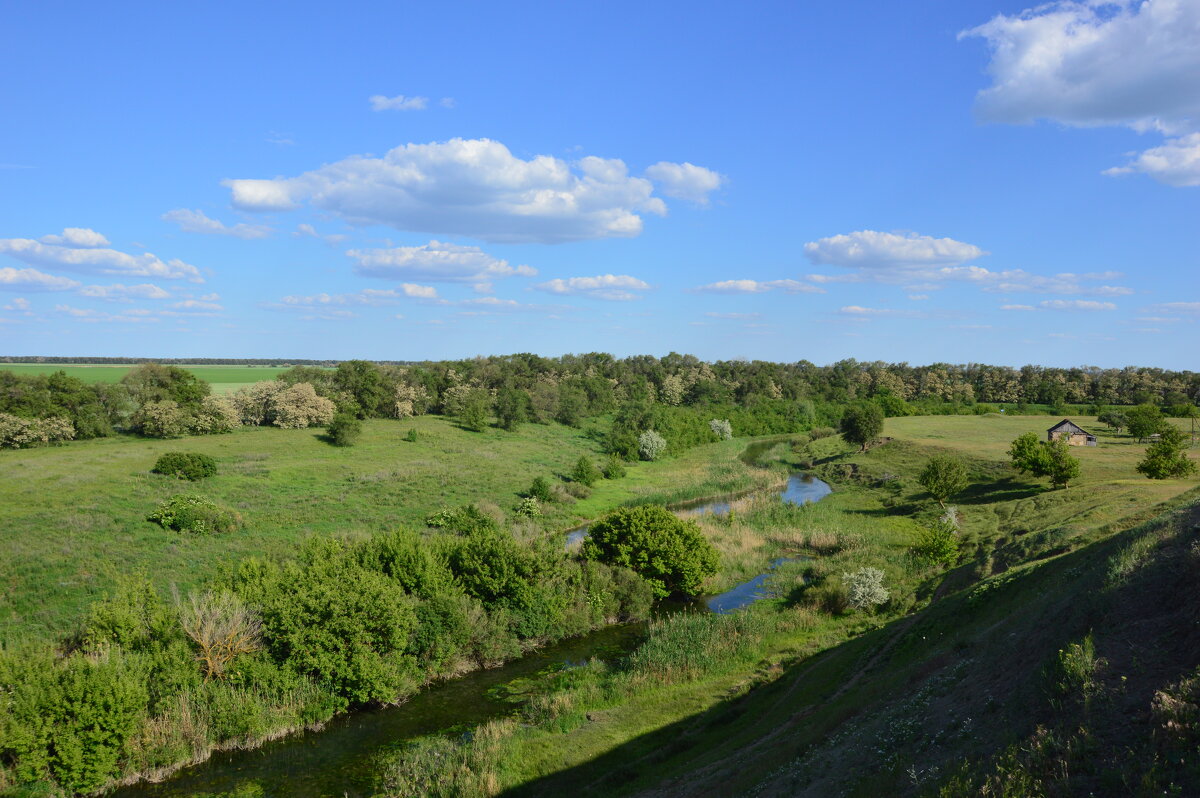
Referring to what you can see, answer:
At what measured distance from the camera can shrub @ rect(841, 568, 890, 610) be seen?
3553cm

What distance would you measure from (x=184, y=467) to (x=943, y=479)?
224ft

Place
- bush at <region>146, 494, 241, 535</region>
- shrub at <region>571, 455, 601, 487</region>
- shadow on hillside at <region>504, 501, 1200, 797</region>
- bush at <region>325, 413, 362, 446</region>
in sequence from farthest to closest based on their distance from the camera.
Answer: bush at <region>325, 413, 362, 446</region>
shrub at <region>571, 455, 601, 487</region>
bush at <region>146, 494, 241, 535</region>
shadow on hillside at <region>504, 501, 1200, 797</region>

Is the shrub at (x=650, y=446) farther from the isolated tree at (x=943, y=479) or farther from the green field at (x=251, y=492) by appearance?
the isolated tree at (x=943, y=479)

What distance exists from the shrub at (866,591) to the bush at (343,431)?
6456 cm

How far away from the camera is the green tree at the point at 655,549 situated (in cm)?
3850

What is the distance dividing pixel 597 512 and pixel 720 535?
51.7ft

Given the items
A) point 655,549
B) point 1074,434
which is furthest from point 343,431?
point 1074,434

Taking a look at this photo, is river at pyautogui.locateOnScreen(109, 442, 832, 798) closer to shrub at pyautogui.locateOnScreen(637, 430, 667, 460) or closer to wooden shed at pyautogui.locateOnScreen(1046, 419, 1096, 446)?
wooden shed at pyautogui.locateOnScreen(1046, 419, 1096, 446)

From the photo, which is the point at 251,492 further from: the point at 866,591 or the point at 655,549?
the point at 866,591

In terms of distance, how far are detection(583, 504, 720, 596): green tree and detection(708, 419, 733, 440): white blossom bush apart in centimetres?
8299

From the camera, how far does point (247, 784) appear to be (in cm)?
2142

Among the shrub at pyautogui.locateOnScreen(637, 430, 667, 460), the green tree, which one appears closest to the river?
the green tree

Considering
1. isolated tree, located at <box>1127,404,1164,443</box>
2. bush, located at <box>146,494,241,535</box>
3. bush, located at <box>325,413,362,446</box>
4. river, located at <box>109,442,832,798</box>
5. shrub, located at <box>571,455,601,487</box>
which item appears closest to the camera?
river, located at <box>109,442,832,798</box>

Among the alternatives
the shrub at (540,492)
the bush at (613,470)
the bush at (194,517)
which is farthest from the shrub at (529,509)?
the bush at (194,517)
